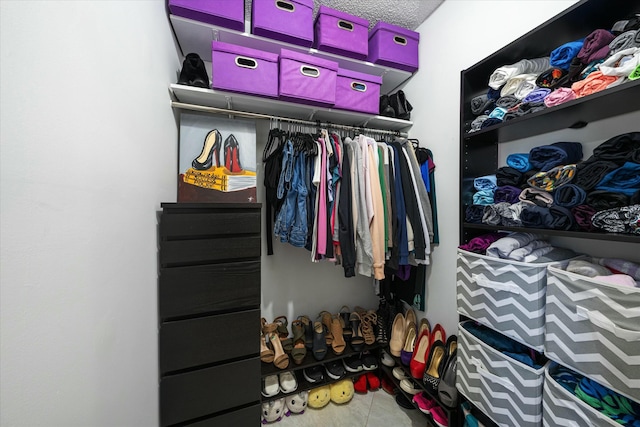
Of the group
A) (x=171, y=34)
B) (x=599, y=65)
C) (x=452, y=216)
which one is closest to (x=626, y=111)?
(x=599, y=65)

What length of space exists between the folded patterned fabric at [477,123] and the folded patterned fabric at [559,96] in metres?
0.24

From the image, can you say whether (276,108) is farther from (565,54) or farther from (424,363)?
(424,363)

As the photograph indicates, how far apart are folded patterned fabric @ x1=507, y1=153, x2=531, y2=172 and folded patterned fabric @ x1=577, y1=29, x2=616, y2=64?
13.4 inches

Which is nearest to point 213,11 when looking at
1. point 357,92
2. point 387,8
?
point 357,92

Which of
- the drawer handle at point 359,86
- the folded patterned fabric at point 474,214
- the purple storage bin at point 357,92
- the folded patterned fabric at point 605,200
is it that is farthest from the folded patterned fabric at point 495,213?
the drawer handle at point 359,86

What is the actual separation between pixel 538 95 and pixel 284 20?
1.29 metres

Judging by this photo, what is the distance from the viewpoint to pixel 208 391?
1.02m

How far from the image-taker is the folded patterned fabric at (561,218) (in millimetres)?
730

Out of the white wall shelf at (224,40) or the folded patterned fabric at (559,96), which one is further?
the white wall shelf at (224,40)

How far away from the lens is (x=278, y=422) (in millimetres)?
1402

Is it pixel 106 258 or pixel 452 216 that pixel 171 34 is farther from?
pixel 452 216

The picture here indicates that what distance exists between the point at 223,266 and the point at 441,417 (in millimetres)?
1415

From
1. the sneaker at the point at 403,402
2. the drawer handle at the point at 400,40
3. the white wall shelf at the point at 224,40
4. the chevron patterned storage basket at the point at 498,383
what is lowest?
the sneaker at the point at 403,402

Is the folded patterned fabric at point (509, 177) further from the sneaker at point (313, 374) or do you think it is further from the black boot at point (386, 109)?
the sneaker at point (313, 374)
